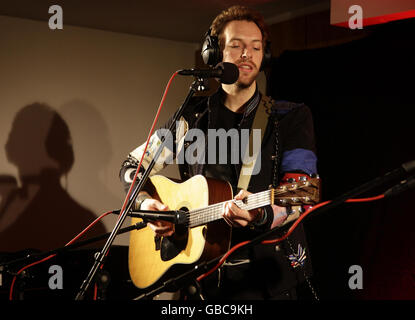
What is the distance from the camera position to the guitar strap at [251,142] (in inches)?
79.8

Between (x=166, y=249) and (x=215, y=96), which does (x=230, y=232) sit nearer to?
(x=166, y=249)

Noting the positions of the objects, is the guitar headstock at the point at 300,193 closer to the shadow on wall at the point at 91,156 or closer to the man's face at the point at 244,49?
the man's face at the point at 244,49

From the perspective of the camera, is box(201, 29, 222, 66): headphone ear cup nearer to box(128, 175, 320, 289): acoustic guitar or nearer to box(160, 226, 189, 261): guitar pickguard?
box(128, 175, 320, 289): acoustic guitar

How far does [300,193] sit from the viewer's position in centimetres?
159

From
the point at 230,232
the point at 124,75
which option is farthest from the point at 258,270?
the point at 124,75

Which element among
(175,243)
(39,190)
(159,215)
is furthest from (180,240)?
(39,190)

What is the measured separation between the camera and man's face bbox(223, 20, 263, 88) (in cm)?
212

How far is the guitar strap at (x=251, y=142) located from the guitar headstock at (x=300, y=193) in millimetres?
382

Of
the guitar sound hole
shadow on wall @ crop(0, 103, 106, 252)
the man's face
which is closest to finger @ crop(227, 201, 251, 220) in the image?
the guitar sound hole

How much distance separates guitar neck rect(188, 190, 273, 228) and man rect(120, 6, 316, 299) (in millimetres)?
29

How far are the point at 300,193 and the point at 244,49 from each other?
81cm

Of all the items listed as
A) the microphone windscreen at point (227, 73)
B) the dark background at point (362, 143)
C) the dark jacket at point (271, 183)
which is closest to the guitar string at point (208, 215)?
the dark jacket at point (271, 183)

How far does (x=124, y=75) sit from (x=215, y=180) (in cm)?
365

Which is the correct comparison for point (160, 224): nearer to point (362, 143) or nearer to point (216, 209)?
point (216, 209)
